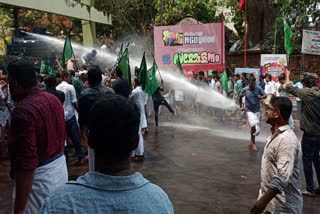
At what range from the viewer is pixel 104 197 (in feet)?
3.93

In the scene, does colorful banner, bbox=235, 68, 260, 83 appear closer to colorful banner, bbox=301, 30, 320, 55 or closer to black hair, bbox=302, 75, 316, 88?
colorful banner, bbox=301, 30, 320, 55

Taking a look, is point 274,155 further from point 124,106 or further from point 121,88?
point 121,88

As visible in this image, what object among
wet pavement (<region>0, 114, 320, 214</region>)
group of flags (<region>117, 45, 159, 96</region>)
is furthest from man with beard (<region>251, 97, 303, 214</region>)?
group of flags (<region>117, 45, 159, 96</region>)

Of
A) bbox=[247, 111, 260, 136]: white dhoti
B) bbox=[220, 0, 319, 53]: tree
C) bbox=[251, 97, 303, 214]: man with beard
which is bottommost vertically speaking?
bbox=[247, 111, 260, 136]: white dhoti

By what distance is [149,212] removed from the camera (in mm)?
1234

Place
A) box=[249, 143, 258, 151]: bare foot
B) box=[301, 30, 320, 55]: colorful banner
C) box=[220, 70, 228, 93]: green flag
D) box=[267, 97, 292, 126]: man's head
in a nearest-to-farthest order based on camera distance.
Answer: box=[267, 97, 292, 126]: man's head
box=[249, 143, 258, 151]: bare foot
box=[220, 70, 228, 93]: green flag
box=[301, 30, 320, 55]: colorful banner

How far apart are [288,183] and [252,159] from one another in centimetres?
432

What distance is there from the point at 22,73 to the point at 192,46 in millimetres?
13026

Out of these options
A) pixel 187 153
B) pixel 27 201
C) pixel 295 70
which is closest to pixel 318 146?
pixel 187 153

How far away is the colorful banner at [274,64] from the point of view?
14.1m

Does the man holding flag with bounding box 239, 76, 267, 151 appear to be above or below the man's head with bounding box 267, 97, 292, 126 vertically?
below

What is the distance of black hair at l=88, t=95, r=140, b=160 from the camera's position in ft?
4.21

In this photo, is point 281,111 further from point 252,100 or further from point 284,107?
point 252,100

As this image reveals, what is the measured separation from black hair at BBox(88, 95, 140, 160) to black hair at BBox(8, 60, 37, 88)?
4.87 ft
